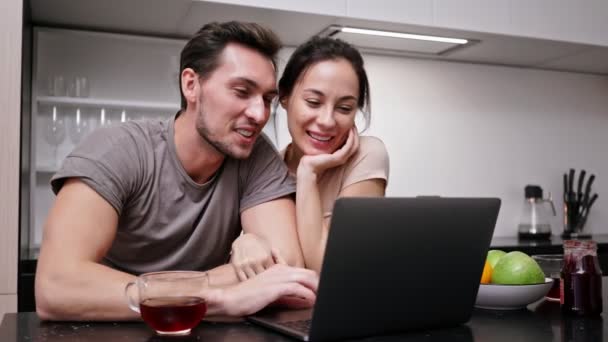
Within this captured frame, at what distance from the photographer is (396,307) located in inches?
33.6

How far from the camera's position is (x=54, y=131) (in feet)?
7.81

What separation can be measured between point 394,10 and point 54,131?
1.39 m

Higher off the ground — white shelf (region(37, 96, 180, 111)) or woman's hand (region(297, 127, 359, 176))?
white shelf (region(37, 96, 180, 111))

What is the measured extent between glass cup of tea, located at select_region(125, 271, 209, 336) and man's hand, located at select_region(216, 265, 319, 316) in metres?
0.07

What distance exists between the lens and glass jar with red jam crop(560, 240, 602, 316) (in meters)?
0.98

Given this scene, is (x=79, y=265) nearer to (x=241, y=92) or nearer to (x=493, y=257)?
(x=241, y=92)

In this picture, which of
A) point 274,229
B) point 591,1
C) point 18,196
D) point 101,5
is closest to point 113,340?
point 274,229

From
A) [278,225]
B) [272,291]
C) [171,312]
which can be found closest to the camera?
[171,312]

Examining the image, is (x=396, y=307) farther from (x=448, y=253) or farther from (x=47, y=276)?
(x=47, y=276)

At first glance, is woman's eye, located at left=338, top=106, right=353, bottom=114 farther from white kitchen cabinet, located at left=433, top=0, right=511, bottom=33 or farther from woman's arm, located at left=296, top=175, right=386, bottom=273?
white kitchen cabinet, located at left=433, top=0, right=511, bottom=33

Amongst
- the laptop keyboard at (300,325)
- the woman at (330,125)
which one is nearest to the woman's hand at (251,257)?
the laptop keyboard at (300,325)

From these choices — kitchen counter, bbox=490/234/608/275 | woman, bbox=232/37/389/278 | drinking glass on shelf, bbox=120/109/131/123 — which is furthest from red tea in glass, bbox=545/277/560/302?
drinking glass on shelf, bbox=120/109/131/123

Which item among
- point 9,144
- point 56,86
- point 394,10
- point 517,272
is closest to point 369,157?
point 517,272

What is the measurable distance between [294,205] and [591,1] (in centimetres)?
209
